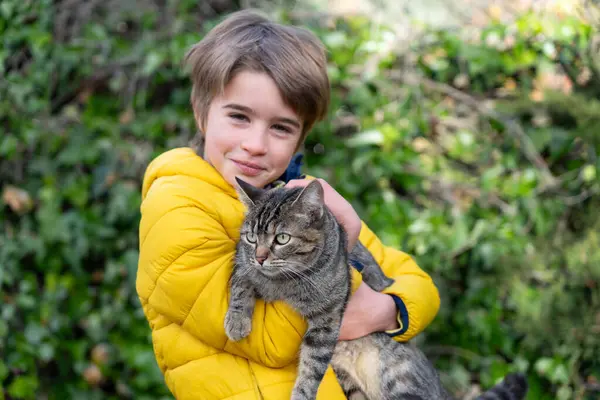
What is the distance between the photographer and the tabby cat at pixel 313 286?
1.99 metres

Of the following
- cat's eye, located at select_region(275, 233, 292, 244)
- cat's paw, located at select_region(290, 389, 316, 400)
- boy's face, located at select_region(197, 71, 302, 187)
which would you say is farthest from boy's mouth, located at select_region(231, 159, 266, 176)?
cat's paw, located at select_region(290, 389, 316, 400)

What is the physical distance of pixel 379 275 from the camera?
2320mm

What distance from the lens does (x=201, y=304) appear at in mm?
1900

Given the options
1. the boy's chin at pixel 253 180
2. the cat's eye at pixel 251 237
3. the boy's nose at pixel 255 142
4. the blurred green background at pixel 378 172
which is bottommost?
the blurred green background at pixel 378 172

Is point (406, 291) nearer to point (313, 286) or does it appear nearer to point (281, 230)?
point (313, 286)

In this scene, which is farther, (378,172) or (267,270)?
(378,172)

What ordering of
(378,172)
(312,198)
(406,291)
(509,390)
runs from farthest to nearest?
(378,172) → (509,390) → (406,291) → (312,198)

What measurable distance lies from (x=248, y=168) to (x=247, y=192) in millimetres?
126

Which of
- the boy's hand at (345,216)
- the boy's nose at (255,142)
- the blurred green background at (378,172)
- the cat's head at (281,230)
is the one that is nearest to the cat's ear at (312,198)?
the cat's head at (281,230)

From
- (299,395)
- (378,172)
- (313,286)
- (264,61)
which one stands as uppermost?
(264,61)

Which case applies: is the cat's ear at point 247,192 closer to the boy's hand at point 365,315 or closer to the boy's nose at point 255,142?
the boy's nose at point 255,142

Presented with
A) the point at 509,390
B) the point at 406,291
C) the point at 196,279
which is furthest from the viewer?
the point at 509,390

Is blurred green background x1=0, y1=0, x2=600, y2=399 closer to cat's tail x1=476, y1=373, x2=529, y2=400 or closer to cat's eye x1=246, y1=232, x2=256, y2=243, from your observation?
cat's tail x1=476, y1=373, x2=529, y2=400

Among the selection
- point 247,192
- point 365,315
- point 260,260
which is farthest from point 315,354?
point 247,192
